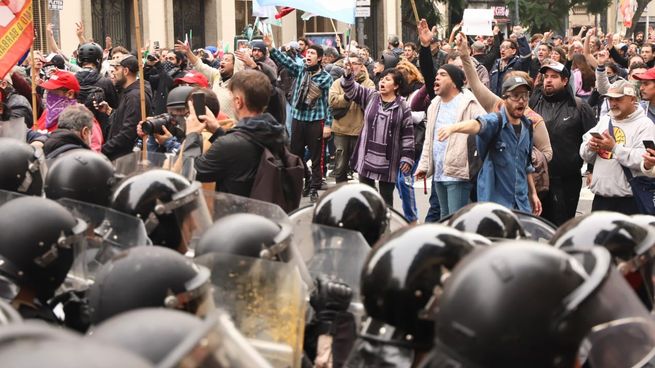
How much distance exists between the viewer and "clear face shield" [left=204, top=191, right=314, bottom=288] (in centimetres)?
378

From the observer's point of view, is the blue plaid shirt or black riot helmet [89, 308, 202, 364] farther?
the blue plaid shirt

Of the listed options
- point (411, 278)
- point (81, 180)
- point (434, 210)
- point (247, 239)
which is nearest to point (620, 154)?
point (434, 210)

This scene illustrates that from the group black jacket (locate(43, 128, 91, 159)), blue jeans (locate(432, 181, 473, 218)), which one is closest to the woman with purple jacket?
blue jeans (locate(432, 181, 473, 218))

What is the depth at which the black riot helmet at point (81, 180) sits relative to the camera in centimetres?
480

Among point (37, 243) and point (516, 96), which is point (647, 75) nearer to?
point (516, 96)

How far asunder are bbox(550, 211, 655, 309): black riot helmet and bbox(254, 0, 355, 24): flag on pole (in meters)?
8.28

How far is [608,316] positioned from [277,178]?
3.34m

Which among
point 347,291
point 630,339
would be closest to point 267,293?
point 347,291

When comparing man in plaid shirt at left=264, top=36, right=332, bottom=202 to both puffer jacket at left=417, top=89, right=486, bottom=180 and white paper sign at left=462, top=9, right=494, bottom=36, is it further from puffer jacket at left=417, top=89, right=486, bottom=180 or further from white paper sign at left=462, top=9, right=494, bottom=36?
white paper sign at left=462, top=9, right=494, bottom=36

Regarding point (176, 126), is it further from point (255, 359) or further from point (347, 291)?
point (255, 359)

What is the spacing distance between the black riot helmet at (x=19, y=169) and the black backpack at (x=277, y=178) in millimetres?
1172

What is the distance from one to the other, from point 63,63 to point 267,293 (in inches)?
476

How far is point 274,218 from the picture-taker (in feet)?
13.8

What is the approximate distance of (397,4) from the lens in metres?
43.7
